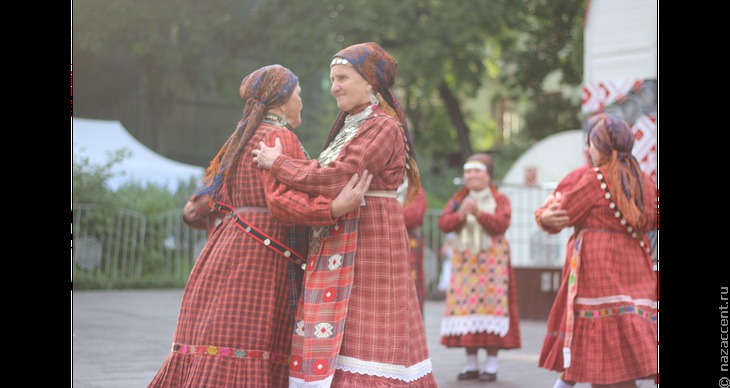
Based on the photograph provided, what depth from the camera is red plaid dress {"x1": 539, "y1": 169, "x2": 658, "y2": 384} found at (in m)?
5.42

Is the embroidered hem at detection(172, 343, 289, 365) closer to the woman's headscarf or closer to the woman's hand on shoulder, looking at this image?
the woman's hand on shoulder

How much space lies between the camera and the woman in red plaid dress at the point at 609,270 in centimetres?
544

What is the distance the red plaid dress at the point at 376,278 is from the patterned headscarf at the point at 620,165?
1696 mm

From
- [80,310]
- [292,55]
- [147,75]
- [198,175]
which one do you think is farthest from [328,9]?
[80,310]

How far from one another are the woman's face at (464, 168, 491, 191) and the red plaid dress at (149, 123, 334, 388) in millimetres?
3673

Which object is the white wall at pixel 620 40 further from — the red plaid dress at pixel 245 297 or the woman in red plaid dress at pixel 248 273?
the red plaid dress at pixel 245 297

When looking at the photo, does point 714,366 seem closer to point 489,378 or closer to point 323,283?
point 323,283

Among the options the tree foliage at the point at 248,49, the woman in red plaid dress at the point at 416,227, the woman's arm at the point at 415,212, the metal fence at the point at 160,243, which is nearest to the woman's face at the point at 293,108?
the woman in red plaid dress at the point at 416,227

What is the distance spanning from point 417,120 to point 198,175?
45.4ft

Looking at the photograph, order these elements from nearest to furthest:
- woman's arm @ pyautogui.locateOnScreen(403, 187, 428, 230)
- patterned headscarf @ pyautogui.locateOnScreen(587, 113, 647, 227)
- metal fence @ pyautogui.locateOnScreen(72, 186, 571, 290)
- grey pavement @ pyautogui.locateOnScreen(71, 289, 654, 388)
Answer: patterned headscarf @ pyautogui.locateOnScreen(587, 113, 647, 227)
grey pavement @ pyautogui.locateOnScreen(71, 289, 654, 388)
woman's arm @ pyautogui.locateOnScreen(403, 187, 428, 230)
metal fence @ pyautogui.locateOnScreen(72, 186, 571, 290)

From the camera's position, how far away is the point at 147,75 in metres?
22.9

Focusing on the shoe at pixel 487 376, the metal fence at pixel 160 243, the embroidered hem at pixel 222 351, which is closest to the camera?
the embroidered hem at pixel 222 351

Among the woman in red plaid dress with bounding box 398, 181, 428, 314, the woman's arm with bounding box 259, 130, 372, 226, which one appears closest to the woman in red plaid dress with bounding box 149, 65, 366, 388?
the woman's arm with bounding box 259, 130, 372, 226

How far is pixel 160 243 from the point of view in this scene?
665 inches
